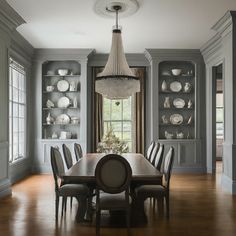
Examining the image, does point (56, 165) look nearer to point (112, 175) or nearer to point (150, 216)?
point (112, 175)

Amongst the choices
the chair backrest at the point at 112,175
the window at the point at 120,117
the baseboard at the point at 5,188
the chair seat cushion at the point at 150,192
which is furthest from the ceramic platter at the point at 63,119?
the chair backrest at the point at 112,175

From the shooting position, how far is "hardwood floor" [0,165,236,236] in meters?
3.94

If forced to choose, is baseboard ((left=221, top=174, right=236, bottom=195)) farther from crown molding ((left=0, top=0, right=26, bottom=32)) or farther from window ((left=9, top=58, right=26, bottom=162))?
crown molding ((left=0, top=0, right=26, bottom=32))

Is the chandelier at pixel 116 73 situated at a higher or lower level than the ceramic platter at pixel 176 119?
higher

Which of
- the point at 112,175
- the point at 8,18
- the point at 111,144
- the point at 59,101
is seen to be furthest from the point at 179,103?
the point at 112,175

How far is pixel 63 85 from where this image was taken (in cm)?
893

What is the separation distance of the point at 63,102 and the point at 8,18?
3431 millimetres

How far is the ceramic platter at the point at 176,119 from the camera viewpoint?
350 inches

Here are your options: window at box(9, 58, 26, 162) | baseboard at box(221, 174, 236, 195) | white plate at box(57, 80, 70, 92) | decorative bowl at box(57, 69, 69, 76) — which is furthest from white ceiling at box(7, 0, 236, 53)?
baseboard at box(221, 174, 236, 195)

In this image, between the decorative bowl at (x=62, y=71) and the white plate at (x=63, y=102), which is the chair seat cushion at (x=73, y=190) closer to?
the white plate at (x=63, y=102)

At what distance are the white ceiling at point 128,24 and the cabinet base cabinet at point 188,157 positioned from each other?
2378mm

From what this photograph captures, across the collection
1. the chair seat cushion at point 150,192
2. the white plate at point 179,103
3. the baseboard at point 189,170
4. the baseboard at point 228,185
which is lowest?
the baseboard at point 189,170

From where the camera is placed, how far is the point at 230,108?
6.28 meters

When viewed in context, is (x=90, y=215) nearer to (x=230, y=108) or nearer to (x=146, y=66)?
(x=230, y=108)
